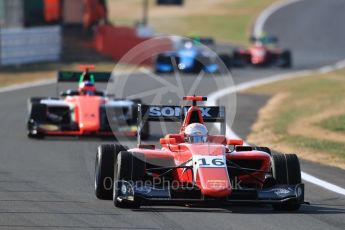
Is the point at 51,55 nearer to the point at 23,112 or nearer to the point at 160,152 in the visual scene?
the point at 23,112

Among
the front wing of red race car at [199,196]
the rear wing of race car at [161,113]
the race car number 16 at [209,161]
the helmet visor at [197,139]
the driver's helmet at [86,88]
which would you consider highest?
the rear wing of race car at [161,113]

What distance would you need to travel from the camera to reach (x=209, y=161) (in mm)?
11539

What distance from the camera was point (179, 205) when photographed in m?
11.8

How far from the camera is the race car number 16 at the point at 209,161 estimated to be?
1146 cm

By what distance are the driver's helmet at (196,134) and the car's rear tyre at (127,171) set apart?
2.90 ft

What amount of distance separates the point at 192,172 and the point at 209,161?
0.92 ft

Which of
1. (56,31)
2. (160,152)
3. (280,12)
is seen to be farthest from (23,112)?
(280,12)

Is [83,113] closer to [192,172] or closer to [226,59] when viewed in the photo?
[192,172]

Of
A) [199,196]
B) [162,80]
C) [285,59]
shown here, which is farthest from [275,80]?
[199,196]

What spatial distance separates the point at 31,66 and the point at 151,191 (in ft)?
99.0

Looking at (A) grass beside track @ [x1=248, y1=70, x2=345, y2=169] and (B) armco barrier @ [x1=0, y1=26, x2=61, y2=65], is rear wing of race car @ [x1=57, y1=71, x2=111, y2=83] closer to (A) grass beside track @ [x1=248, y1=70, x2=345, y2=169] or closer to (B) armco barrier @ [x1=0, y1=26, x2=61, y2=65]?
(A) grass beside track @ [x1=248, y1=70, x2=345, y2=169]

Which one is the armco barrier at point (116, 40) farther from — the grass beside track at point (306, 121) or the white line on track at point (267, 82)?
the grass beside track at point (306, 121)

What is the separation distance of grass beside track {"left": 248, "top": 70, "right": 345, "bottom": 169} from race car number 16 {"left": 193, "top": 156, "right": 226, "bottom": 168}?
583 cm

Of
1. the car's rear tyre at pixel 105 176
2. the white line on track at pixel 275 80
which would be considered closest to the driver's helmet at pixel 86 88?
the white line on track at pixel 275 80
